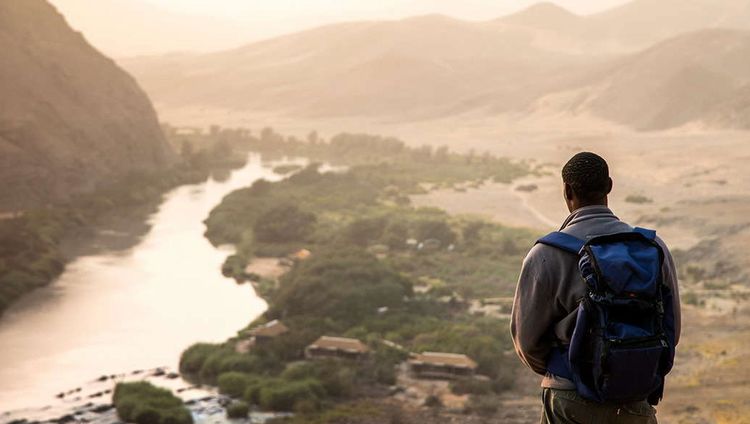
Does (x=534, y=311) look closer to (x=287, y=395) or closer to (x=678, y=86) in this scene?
(x=287, y=395)

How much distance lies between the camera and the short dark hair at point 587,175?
2.48 meters

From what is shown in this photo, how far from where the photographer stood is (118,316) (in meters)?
17.3

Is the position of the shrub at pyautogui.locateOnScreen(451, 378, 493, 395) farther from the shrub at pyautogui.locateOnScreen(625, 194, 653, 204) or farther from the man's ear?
the shrub at pyautogui.locateOnScreen(625, 194, 653, 204)

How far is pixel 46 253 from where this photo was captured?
21.8 m

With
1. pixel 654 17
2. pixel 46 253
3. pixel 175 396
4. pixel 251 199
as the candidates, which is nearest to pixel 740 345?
pixel 175 396

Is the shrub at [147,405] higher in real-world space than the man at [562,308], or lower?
lower

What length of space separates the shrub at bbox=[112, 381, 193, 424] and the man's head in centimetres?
935

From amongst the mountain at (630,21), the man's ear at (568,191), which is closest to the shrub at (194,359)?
the man's ear at (568,191)

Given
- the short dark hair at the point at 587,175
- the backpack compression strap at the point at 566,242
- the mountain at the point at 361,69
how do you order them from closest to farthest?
the backpack compression strap at the point at 566,242 → the short dark hair at the point at 587,175 → the mountain at the point at 361,69

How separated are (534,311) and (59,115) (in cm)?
3101

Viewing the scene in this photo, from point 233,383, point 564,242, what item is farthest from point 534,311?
point 233,383

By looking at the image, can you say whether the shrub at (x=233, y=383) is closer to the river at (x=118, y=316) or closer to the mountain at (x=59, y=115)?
the river at (x=118, y=316)

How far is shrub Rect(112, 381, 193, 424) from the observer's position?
11328 millimetres

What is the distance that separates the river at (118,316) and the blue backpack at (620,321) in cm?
1127
